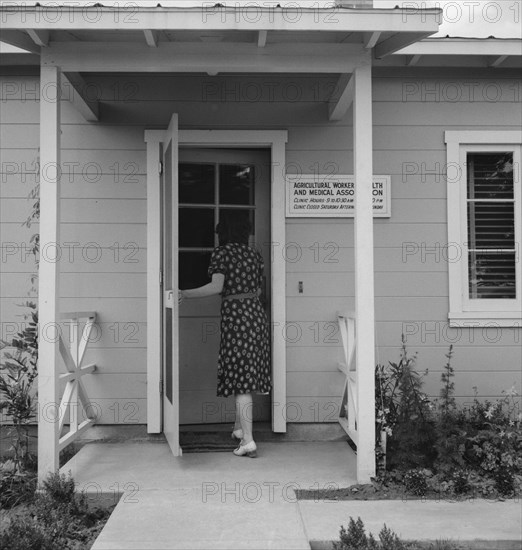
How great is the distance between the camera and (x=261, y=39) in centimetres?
391

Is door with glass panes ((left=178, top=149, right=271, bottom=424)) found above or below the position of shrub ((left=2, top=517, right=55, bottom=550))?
above

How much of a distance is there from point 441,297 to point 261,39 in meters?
2.48

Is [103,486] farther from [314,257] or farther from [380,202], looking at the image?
[380,202]

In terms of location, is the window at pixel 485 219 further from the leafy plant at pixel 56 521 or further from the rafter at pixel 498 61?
the leafy plant at pixel 56 521

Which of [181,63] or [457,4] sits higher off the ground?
[457,4]

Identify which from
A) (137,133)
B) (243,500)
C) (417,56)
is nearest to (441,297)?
(417,56)

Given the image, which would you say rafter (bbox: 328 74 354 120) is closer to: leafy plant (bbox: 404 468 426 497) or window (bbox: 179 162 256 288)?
window (bbox: 179 162 256 288)

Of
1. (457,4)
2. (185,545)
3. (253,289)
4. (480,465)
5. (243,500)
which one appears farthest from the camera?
(457,4)

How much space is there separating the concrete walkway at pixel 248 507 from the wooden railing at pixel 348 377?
235 mm

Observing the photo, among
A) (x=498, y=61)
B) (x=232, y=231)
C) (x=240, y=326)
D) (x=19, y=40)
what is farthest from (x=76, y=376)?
(x=498, y=61)

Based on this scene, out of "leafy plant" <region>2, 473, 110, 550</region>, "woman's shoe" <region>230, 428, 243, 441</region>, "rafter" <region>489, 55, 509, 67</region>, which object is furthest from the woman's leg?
"rafter" <region>489, 55, 509, 67</region>

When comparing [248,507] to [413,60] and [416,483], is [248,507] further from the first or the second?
[413,60]

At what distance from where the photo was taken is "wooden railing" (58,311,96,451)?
458 centimetres

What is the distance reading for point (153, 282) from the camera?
5.18m
